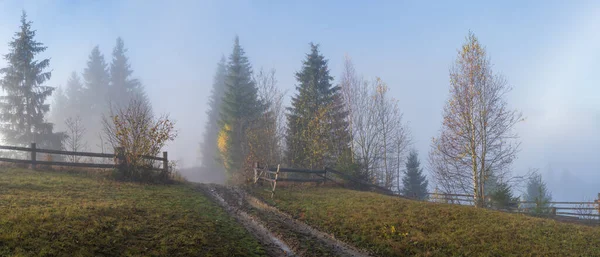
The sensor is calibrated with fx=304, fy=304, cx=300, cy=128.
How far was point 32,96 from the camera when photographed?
97.7 ft

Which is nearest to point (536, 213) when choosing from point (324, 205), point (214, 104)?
point (324, 205)

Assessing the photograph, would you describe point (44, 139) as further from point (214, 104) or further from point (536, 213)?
point (536, 213)

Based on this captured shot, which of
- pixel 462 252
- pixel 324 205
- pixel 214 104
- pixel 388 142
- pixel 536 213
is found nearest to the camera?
pixel 462 252

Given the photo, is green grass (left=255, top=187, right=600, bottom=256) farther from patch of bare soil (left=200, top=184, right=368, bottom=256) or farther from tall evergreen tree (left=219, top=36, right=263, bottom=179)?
tall evergreen tree (left=219, top=36, right=263, bottom=179)

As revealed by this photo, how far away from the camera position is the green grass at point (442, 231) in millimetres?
8148

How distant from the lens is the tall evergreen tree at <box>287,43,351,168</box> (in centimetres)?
2644

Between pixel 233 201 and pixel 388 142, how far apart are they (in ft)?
65.4

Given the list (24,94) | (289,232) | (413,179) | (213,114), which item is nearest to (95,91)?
(213,114)

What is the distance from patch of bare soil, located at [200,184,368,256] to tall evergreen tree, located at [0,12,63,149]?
1054 inches

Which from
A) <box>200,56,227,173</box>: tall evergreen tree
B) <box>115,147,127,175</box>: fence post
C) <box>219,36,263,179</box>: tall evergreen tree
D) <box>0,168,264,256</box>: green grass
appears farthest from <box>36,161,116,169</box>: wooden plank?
<box>200,56,227,173</box>: tall evergreen tree

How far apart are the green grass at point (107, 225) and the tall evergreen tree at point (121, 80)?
45274 mm

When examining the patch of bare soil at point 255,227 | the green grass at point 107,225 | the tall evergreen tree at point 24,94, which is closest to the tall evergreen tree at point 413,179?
the patch of bare soil at point 255,227

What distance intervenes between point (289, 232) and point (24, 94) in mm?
33280

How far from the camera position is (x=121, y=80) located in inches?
2156
